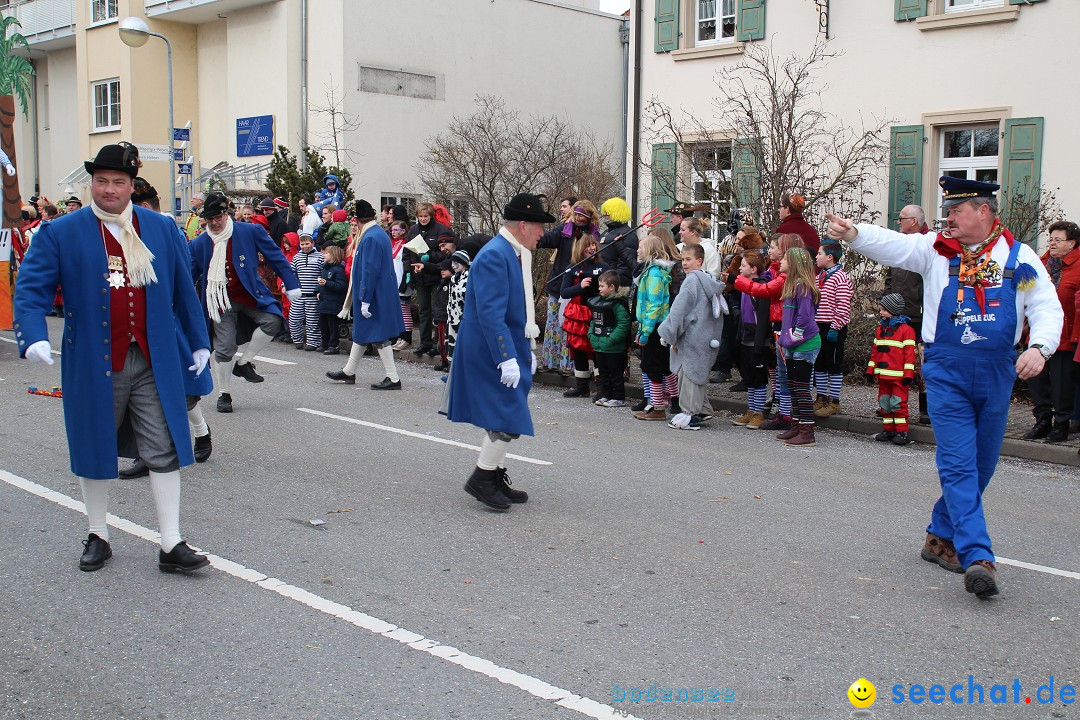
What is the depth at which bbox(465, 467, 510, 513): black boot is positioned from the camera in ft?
21.6

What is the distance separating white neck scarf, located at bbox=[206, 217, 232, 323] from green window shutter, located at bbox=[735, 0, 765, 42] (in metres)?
10.9

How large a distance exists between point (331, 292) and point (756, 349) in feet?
22.9

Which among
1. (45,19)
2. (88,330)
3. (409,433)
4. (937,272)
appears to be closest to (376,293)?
(409,433)

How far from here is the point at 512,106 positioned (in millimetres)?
28750

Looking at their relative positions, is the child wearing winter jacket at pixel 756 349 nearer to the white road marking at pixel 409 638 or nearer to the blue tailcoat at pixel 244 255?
the blue tailcoat at pixel 244 255

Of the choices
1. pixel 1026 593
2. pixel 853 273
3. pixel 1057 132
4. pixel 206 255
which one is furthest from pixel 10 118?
pixel 1026 593

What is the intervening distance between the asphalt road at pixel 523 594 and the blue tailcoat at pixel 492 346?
61 centimetres

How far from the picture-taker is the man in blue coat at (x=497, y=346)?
21.2 feet

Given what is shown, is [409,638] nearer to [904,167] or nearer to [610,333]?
[610,333]

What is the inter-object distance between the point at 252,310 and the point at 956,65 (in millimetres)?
10949

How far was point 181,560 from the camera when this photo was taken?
518 cm

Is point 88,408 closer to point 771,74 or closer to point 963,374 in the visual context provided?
point 963,374

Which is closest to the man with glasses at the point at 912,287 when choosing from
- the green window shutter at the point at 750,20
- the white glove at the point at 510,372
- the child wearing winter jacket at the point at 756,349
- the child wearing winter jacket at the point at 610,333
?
the child wearing winter jacket at the point at 756,349

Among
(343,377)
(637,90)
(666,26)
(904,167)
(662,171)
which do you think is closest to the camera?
(343,377)
